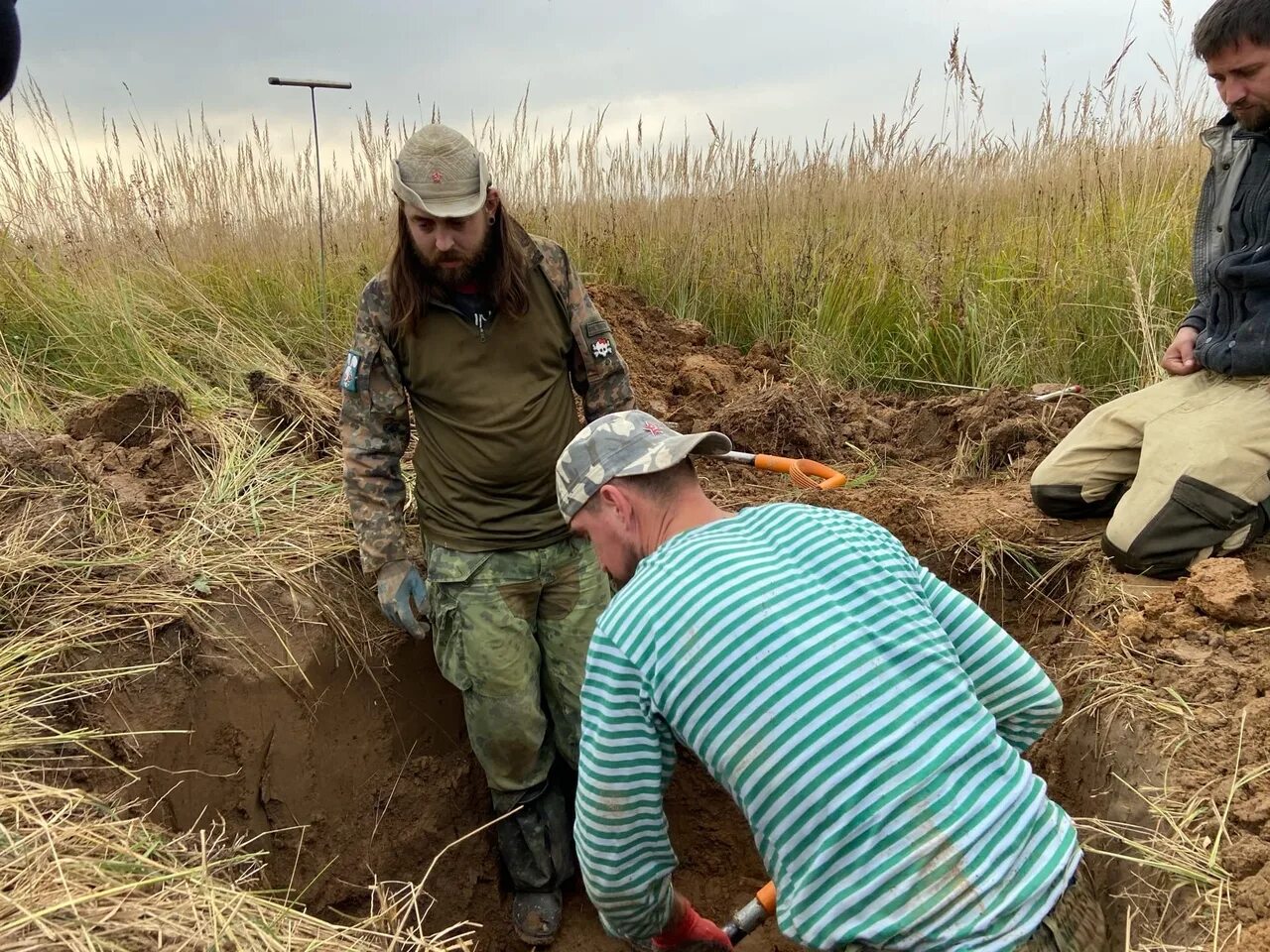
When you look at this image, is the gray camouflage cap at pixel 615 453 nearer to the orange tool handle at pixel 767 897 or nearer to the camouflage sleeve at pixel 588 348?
the orange tool handle at pixel 767 897

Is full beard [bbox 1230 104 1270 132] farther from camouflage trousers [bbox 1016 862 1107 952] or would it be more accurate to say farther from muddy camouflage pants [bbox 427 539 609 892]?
Result: muddy camouflage pants [bbox 427 539 609 892]

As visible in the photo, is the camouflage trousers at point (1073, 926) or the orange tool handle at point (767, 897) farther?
the orange tool handle at point (767, 897)

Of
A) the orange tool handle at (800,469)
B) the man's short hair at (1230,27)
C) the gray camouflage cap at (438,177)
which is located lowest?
the orange tool handle at (800,469)

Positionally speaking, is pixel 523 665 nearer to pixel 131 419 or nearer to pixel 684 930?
pixel 684 930

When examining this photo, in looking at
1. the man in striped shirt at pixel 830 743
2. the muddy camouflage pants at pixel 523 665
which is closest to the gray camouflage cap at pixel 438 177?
the muddy camouflage pants at pixel 523 665

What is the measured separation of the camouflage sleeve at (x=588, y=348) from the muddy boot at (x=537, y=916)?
1.69 meters

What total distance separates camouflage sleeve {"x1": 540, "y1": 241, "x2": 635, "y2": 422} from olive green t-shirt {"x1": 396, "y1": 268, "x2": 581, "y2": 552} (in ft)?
0.27

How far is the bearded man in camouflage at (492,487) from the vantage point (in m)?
2.83

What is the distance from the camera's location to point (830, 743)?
53.8 inches

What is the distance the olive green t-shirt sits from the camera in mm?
2873

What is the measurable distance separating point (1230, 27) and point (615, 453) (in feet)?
7.29

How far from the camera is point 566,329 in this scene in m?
3.06

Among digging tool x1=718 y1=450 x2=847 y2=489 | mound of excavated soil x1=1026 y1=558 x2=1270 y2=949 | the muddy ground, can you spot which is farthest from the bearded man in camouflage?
mound of excavated soil x1=1026 y1=558 x2=1270 y2=949

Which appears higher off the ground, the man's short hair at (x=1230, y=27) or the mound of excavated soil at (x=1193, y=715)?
the man's short hair at (x=1230, y=27)
